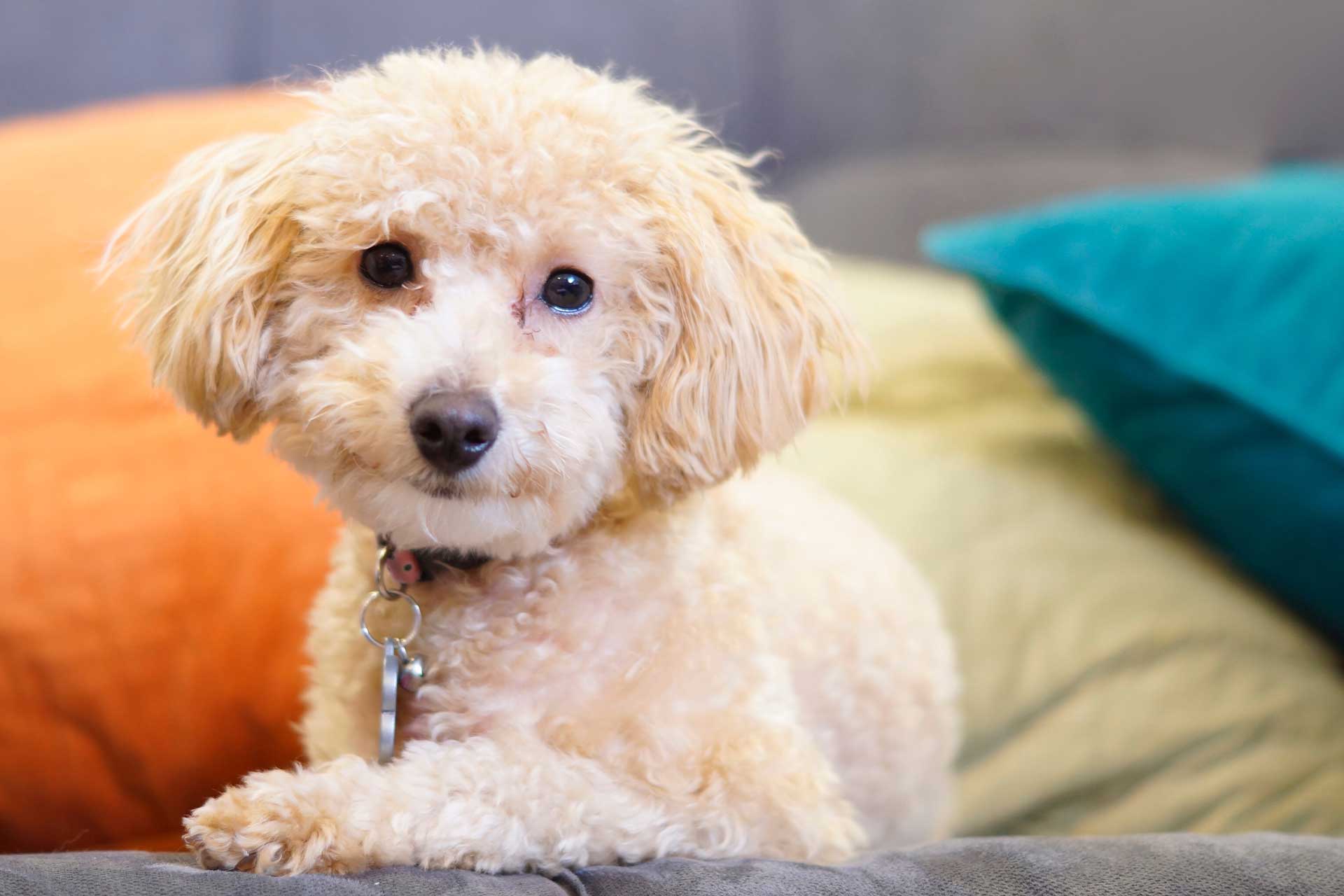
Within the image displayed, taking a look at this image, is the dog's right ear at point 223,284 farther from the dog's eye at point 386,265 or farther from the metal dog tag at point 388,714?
the metal dog tag at point 388,714

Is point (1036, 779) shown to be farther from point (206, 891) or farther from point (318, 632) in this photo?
point (206, 891)

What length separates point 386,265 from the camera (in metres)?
0.84

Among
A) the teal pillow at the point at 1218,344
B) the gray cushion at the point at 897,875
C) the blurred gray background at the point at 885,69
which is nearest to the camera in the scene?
the gray cushion at the point at 897,875

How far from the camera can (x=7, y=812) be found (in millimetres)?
1132

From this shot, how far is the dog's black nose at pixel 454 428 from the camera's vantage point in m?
0.74

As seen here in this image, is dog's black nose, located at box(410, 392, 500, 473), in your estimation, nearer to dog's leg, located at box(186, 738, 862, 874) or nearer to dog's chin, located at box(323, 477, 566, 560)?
dog's chin, located at box(323, 477, 566, 560)

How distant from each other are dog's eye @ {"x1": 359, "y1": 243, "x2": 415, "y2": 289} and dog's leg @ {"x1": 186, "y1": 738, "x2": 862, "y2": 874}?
364 mm

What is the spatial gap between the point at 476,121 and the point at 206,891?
562 mm

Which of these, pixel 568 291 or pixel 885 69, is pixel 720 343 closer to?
pixel 568 291

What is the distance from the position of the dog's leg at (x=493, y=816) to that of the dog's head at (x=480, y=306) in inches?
6.8

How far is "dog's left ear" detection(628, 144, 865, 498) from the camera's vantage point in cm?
84

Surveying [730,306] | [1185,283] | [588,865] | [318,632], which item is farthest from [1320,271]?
[318,632]

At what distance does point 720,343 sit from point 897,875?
16.6 inches

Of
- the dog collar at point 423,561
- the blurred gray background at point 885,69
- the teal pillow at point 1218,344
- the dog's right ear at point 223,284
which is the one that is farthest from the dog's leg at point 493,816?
the blurred gray background at point 885,69
